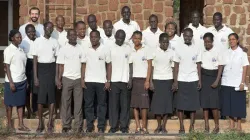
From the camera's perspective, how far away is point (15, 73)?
875 centimetres

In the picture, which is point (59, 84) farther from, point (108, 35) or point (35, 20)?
Answer: point (35, 20)

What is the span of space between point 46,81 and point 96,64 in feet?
2.88

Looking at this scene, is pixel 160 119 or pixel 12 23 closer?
pixel 160 119

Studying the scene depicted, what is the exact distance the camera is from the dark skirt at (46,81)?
8789mm

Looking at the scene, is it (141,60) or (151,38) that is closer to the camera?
(141,60)

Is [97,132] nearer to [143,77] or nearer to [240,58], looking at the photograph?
[143,77]

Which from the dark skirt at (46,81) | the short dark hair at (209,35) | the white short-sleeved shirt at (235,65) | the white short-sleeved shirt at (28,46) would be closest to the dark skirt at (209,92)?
the white short-sleeved shirt at (235,65)

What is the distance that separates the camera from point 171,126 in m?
9.24

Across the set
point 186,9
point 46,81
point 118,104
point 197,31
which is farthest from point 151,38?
point 186,9

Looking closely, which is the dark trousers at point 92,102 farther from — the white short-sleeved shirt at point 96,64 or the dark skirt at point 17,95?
the dark skirt at point 17,95

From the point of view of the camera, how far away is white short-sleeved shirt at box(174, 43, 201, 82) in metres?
8.80

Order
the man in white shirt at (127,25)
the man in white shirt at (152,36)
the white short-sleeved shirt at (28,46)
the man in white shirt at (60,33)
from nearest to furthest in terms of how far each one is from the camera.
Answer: the white short-sleeved shirt at (28,46)
the man in white shirt at (60,33)
the man in white shirt at (152,36)
the man in white shirt at (127,25)

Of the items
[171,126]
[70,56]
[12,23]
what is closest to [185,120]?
[171,126]

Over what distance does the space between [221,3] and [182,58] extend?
2.87 metres
